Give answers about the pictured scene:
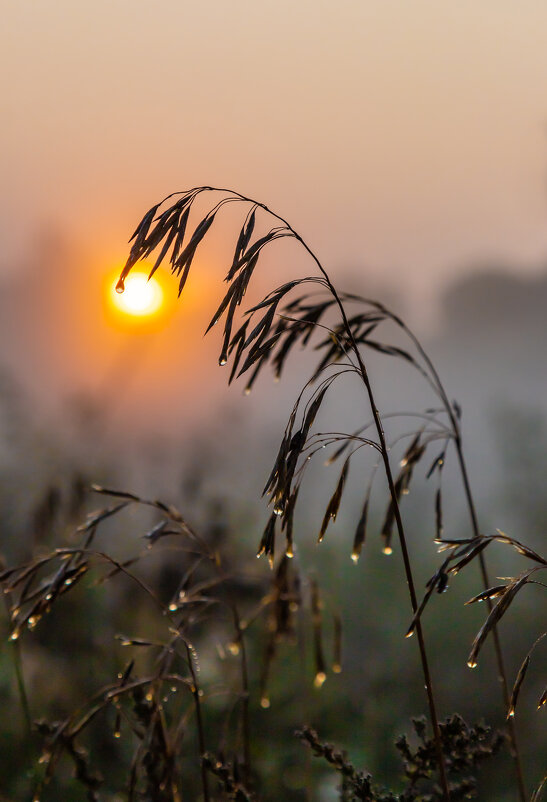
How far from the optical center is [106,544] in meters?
1.85

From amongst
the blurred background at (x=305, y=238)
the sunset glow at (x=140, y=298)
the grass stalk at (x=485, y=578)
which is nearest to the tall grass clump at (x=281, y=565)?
the grass stalk at (x=485, y=578)

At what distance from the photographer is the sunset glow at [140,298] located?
68.7 inches

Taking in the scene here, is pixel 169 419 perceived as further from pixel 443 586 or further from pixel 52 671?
pixel 443 586

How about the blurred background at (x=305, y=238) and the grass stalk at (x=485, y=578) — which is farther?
the blurred background at (x=305, y=238)

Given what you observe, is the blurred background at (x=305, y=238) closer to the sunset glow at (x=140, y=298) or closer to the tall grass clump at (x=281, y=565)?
the sunset glow at (x=140, y=298)

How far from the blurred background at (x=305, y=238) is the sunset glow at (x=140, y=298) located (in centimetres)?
4

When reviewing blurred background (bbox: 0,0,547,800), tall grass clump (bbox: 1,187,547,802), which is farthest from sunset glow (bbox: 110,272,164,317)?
tall grass clump (bbox: 1,187,547,802)

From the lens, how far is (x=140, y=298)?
1.81m

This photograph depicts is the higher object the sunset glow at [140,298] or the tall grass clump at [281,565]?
the sunset glow at [140,298]

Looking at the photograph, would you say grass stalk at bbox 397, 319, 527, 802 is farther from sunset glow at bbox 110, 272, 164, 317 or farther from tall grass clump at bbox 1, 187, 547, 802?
sunset glow at bbox 110, 272, 164, 317

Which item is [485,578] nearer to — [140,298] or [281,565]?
[281,565]

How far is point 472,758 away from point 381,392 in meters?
1.23

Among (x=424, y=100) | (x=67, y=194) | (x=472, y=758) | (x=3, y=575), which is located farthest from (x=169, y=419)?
(x=472, y=758)

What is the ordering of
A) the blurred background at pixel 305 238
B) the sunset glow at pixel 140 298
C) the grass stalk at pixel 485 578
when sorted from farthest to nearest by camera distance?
the sunset glow at pixel 140 298
the blurred background at pixel 305 238
the grass stalk at pixel 485 578
